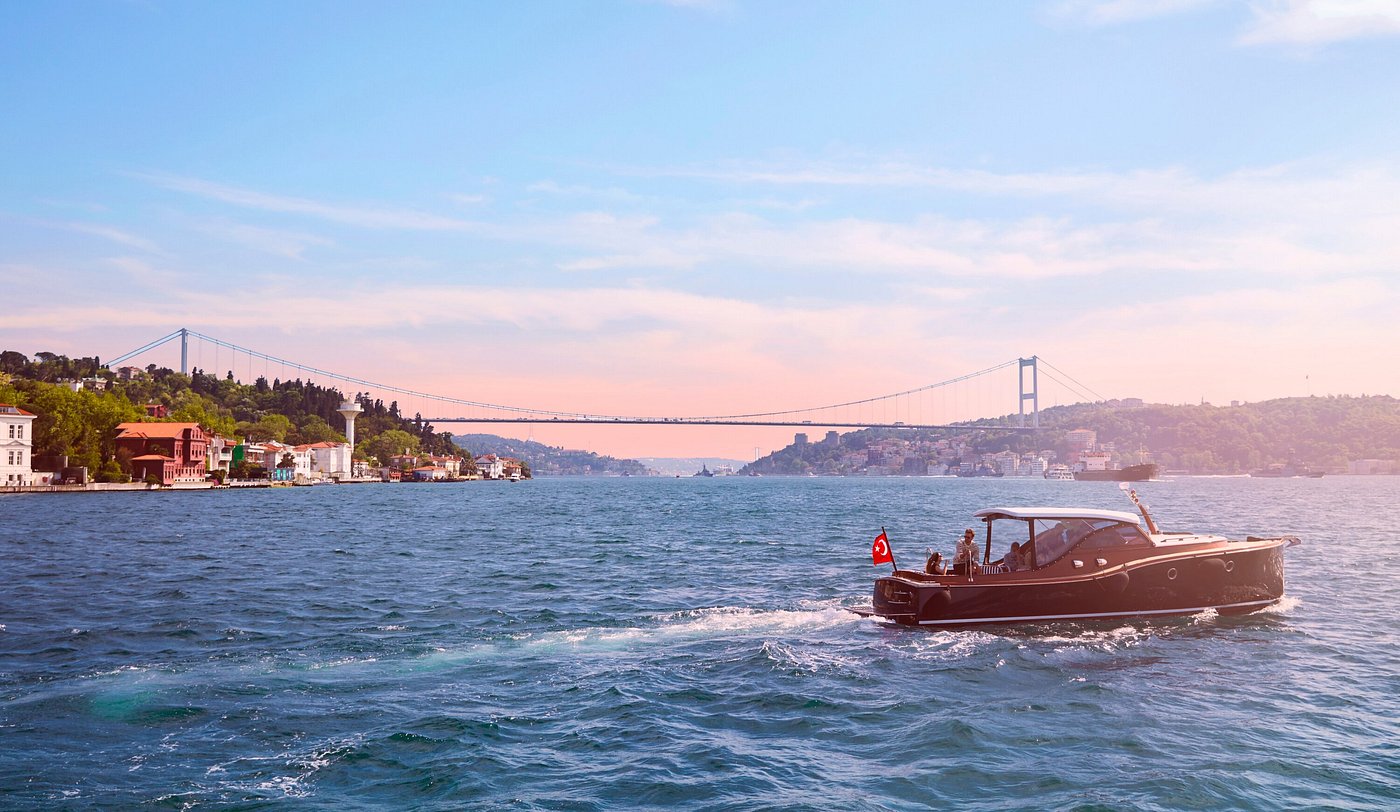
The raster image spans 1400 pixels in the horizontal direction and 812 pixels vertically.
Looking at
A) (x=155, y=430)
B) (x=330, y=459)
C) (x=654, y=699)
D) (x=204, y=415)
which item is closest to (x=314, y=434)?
(x=330, y=459)

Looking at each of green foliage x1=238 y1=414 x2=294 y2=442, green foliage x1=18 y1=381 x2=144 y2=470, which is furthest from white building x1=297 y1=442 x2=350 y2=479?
green foliage x1=18 y1=381 x2=144 y2=470

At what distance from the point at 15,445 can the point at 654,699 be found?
101 m

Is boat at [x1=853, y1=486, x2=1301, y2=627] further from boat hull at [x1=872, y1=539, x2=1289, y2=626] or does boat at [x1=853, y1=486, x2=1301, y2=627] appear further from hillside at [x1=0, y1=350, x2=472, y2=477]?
hillside at [x1=0, y1=350, x2=472, y2=477]

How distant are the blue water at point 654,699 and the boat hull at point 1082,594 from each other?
0.45 m

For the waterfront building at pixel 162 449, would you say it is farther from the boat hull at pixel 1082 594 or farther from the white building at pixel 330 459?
the boat hull at pixel 1082 594

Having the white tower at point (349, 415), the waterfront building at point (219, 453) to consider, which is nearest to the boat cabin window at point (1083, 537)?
the waterfront building at point (219, 453)

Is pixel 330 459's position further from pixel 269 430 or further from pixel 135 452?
pixel 135 452

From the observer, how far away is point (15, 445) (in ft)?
294

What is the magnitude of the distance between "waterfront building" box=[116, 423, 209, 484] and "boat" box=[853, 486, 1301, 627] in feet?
366

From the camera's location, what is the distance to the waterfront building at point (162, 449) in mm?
108375

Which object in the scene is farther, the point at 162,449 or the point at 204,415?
the point at 204,415

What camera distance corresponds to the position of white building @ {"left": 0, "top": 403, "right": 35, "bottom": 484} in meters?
88.8

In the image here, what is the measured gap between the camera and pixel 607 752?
10.9 meters

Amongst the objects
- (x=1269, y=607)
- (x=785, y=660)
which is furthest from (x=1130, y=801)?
(x=1269, y=607)
